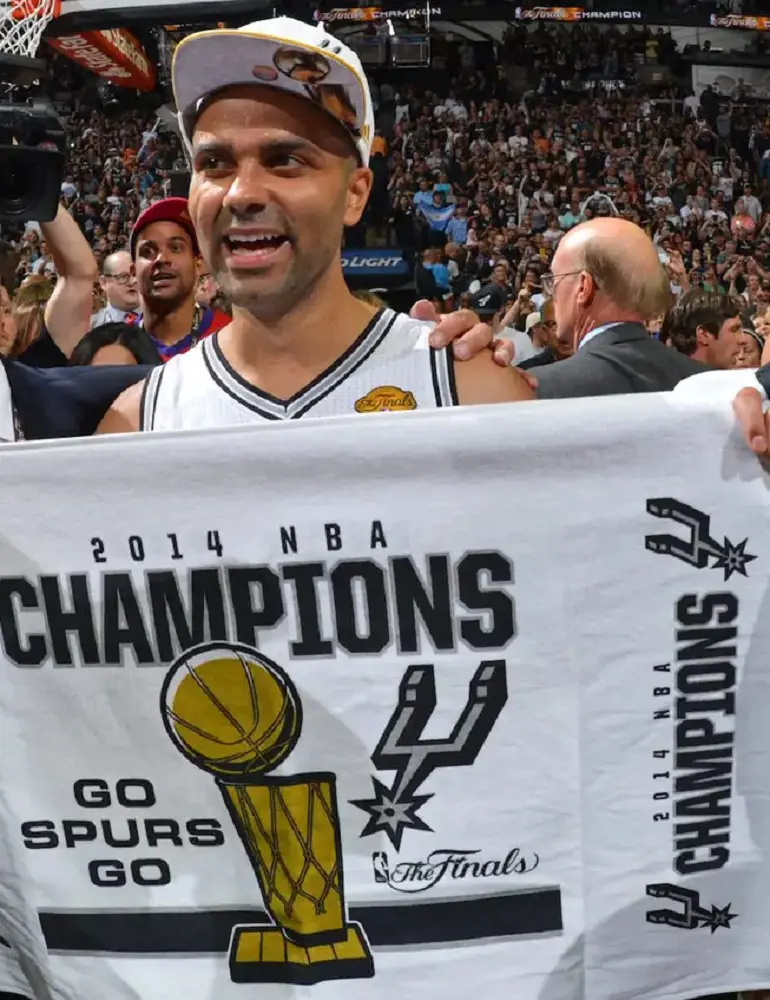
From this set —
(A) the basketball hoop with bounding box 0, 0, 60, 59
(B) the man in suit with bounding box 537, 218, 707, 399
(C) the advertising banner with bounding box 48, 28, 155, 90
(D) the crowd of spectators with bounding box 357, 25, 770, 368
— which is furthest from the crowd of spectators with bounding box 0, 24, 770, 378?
(B) the man in suit with bounding box 537, 218, 707, 399

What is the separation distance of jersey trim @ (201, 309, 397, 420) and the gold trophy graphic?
367 millimetres

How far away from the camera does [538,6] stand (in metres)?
18.3

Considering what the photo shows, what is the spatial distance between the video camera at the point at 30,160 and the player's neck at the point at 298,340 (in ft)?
1.76

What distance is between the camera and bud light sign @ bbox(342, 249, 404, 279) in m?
12.7

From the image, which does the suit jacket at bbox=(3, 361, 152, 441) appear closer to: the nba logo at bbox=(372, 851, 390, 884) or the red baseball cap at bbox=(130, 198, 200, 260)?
the nba logo at bbox=(372, 851, 390, 884)

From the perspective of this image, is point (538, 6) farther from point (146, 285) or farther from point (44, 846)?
point (44, 846)

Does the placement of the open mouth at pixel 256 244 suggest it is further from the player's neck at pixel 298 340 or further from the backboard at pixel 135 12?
the backboard at pixel 135 12

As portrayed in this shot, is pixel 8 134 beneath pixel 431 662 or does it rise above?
above

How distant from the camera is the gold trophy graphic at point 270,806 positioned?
5.16 ft

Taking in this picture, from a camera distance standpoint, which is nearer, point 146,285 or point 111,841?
point 111,841

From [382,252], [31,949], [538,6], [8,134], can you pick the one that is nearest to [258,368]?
[8,134]

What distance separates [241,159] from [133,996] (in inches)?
48.7

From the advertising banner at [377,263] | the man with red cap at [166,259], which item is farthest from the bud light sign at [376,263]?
the man with red cap at [166,259]

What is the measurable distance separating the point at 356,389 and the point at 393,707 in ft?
1.57
